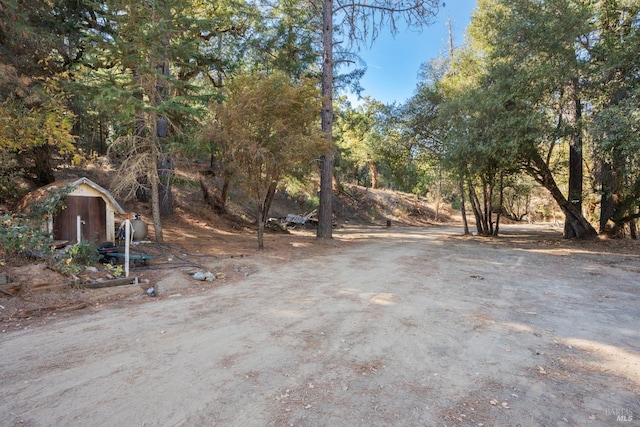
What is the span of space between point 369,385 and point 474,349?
141cm

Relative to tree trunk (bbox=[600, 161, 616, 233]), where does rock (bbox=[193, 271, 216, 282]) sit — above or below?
below

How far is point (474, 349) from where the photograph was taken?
3514mm

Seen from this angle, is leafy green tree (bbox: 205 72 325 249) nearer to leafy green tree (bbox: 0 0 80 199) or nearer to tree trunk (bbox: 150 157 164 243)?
tree trunk (bbox: 150 157 164 243)

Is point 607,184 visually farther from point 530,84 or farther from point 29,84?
point 29,84

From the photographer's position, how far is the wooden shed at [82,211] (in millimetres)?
8336

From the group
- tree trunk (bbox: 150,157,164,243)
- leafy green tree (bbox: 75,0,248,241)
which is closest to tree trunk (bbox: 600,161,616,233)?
leafy green tree (bbox: 75,0,248,241)

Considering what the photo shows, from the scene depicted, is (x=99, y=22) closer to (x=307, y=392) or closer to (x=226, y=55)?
(x=226, y=55)

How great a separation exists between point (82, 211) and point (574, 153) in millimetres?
17956

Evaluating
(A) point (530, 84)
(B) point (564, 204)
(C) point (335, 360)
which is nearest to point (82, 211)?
(C) point (335, 360)

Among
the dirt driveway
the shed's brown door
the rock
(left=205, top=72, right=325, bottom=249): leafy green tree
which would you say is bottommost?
the dirt driveway

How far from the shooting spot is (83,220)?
8922 millimetres

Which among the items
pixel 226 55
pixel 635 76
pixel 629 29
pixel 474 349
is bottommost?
pixel 474 349

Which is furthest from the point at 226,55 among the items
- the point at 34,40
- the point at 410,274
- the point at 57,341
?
the point at 57,341

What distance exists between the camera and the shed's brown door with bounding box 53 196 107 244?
28.0 feet
